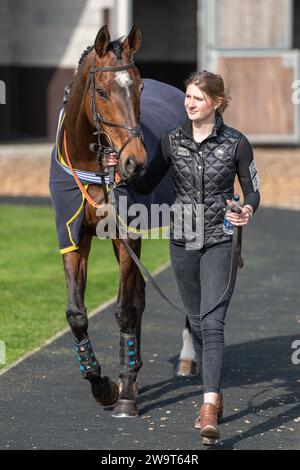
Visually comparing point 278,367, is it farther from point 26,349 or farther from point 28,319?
point 28,319

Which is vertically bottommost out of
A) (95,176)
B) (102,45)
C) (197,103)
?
(95,176)

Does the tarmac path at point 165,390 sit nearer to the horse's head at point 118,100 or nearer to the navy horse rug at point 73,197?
the navy horse rug at point 73,197

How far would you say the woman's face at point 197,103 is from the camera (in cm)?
598

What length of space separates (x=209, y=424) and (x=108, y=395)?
3.83 feet

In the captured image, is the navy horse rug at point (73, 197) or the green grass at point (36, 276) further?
the green grass at point (36, 276)

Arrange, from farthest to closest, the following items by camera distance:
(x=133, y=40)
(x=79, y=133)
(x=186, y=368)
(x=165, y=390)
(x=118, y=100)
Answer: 1. (x=186, y=368)
2. (x=165, y=390)
3. (x=79, y=133)
4. (x=133, y=40)
5. (x=118, y=100)

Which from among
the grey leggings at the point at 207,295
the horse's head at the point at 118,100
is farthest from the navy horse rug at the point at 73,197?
the grey leggings at the point at 207,295

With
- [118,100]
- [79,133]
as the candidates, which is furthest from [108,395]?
[118,100]

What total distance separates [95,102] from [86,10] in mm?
18209

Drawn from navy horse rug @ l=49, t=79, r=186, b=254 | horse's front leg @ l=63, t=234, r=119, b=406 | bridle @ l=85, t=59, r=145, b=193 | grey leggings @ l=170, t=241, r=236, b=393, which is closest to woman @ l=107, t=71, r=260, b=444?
grey leggings @ l=170, t=241, r=236, b=393

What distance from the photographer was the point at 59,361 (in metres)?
7.76

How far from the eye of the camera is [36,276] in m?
11.2

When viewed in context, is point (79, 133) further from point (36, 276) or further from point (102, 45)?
point (36, 276)
